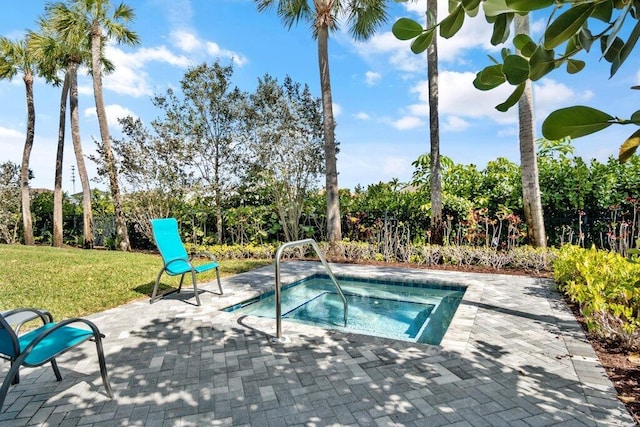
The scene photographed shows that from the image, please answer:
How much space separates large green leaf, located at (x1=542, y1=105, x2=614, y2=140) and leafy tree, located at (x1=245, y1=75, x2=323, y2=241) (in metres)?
11.3

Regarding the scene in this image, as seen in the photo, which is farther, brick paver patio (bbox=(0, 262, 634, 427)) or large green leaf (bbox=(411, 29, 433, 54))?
brick paver patio (bbox=(0, 262, 634, 427))

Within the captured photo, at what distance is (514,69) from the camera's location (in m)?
0.79

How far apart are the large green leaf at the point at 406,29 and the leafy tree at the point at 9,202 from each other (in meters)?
22.5

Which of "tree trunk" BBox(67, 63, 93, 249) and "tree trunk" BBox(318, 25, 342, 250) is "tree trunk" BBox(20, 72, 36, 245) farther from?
"tree trunk" BBox(318, 25, 342, 250)

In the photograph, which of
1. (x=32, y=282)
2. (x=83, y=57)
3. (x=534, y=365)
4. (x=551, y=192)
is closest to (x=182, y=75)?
(x=83, y=57)

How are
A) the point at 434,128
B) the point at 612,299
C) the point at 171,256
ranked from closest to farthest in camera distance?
the point at 612,299 < the point at 171,256 < the point at 434,128

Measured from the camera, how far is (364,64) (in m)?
11.8

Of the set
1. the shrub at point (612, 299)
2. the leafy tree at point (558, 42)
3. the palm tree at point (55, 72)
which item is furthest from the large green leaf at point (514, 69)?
the palm tree at point (55, 72)

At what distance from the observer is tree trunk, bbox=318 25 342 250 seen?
10.2 meters

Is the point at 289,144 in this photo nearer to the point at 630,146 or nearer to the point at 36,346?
the point at 36,346

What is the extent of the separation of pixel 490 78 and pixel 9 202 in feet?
75.8

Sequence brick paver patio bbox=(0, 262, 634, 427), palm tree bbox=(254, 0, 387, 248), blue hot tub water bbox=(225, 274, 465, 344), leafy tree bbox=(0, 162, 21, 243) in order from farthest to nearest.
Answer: leafy tree bbox=(0, 162, 21, 243) → palm tree bbox=(254, 0, 387, 248) → blue hot tub water bbox=(225, 274, 465, 344) → brick paver patio bbox=(0, 262, 634, 427)

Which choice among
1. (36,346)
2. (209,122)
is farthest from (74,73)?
(36,346)

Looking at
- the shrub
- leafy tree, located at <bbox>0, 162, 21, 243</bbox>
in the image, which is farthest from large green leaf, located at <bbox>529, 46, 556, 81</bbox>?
leafy tree, located at <bbox>0, 162, 21, 243</bbox>
